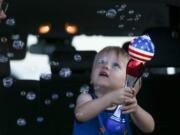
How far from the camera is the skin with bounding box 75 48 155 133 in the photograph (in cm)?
298

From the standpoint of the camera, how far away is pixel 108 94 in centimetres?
300

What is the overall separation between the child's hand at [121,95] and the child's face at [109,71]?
13 cm

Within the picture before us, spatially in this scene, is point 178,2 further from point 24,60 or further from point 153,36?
point 24,60

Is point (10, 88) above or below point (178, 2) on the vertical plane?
below

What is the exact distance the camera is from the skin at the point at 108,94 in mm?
2980

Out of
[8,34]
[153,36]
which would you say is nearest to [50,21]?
[8,34]

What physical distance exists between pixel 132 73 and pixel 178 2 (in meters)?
0.77

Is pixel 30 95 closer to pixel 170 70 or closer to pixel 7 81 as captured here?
pixel 7 81

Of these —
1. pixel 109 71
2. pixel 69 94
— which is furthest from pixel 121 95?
pixel 69 94

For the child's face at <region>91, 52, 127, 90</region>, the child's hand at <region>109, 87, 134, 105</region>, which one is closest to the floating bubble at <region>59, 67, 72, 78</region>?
the child's face at <region>91, 52, 127, 90</region>

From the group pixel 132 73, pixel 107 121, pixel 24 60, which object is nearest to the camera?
pixel 132 73

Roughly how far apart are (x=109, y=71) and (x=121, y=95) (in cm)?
21

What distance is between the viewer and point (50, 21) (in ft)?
11.1

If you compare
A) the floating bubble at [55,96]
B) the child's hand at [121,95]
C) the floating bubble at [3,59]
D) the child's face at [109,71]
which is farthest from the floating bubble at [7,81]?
the child's hand at [121,95]
